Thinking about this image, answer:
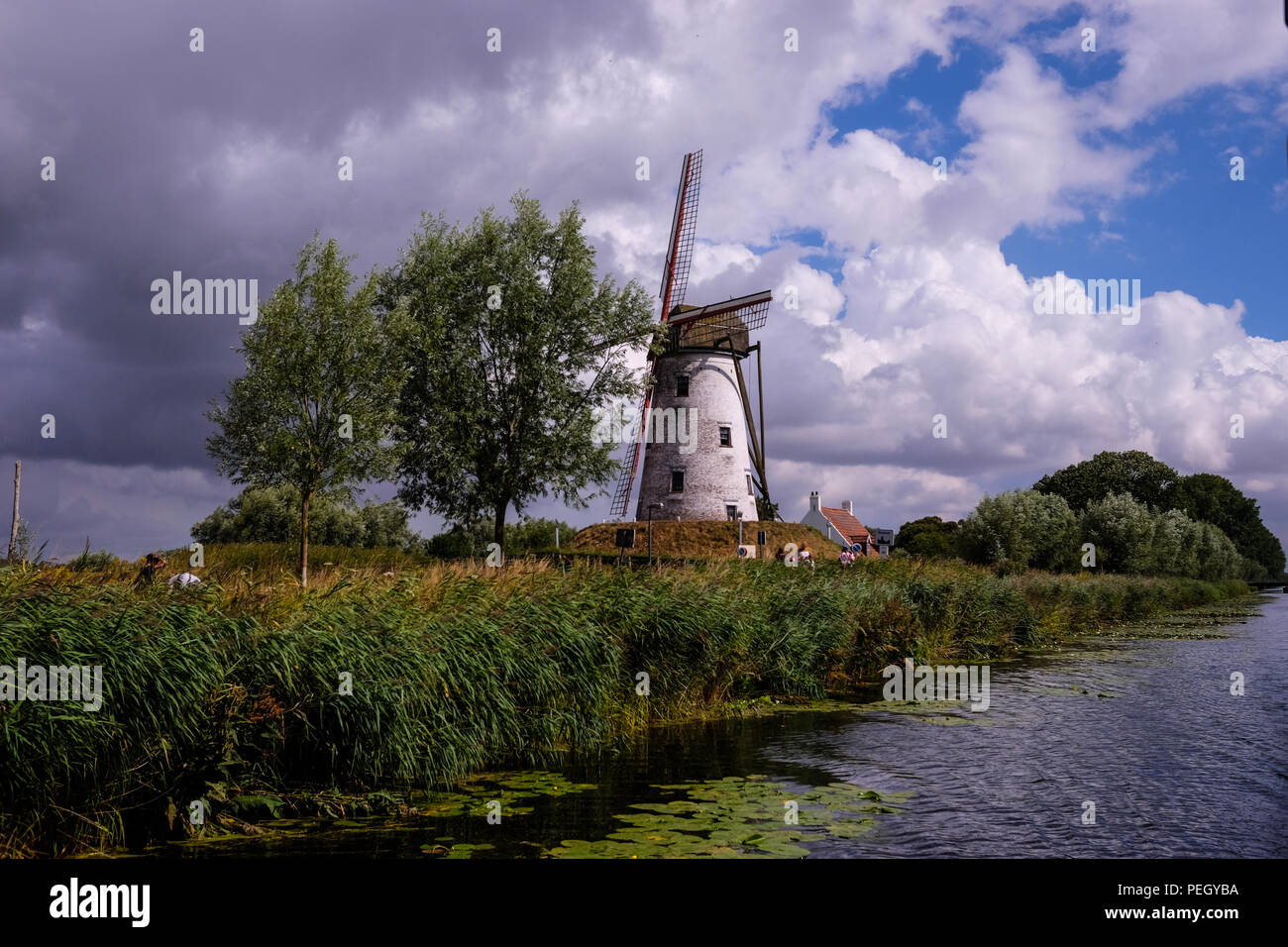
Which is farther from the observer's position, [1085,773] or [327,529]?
[327,529]

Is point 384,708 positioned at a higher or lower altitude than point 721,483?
lower

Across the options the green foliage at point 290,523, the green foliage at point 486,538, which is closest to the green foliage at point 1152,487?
the green foliage at point 486,538

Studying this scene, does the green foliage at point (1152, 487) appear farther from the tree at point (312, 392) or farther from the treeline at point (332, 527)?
the tree at point (312, 392)

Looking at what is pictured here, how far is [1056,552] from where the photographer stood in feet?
201

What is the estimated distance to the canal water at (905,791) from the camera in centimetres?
865

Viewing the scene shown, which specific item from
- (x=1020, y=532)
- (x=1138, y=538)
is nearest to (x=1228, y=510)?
(x=1138, y=538)

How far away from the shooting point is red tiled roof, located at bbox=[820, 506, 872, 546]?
71.2 meters

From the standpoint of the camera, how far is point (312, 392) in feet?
93.3

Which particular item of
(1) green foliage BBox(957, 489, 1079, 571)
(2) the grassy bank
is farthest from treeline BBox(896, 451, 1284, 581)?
(2) the grassy bank

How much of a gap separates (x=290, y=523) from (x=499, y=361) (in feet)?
71.6

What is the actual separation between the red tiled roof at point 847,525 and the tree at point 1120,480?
28543 millimetres

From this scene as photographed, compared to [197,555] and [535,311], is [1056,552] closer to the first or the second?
[535,311]
